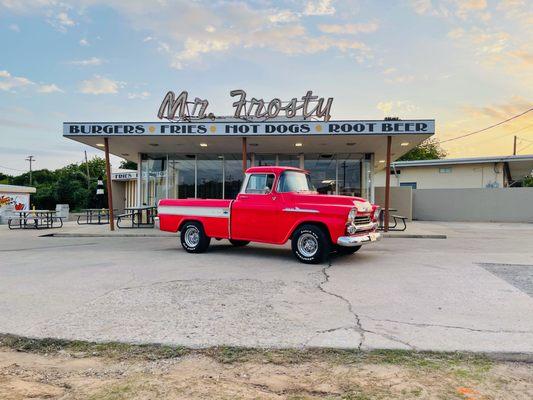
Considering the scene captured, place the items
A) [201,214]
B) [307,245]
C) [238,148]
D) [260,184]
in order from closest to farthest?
[307,245]
[260,184]
[201,214]
[238,148]

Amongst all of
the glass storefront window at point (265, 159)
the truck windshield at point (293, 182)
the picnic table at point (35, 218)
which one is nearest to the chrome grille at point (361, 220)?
the truck windshield at point (293, 182)

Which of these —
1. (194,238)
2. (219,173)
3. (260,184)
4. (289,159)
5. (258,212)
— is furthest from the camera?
(219,173)

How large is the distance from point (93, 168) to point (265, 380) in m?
62.8

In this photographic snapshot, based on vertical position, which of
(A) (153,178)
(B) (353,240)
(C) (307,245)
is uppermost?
(A) (153,178)

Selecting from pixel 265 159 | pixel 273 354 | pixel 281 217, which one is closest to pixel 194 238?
pixel 281 217

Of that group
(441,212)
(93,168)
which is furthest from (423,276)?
(93,168)

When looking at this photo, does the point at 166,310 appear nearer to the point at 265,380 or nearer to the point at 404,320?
the point at 265,380

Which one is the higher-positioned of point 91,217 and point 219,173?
point 219,173

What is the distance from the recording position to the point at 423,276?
7.43 m

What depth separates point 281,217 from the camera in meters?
9.05

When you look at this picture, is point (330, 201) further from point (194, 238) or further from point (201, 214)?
point (194, 238)

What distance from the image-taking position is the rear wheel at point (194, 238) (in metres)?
10.2

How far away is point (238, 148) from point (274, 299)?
525 inches

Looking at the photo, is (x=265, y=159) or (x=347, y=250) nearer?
(x=347, y=250)
